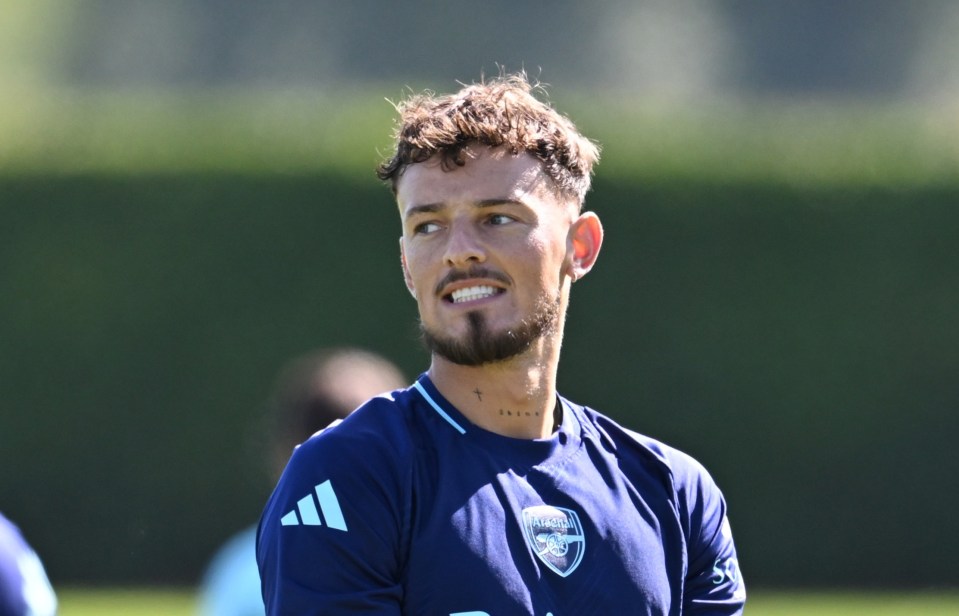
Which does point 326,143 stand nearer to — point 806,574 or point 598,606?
point 806,574

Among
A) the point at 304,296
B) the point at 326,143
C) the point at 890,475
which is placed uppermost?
the point at 326,143

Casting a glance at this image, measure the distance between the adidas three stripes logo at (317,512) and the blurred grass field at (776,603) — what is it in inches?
340

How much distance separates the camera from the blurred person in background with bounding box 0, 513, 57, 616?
145 inches

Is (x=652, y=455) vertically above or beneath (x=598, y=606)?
above

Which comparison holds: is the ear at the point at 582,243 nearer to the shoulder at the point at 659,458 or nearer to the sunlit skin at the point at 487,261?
the sunlit skin at the point at 487,261

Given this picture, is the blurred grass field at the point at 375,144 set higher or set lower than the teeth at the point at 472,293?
higher

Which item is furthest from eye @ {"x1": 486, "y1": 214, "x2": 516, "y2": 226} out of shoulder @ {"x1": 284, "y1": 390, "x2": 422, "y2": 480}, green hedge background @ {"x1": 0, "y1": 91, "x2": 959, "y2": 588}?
green hedge background @ {"x1": 0, "y1": 91, "x2": 959, "y2": 588}

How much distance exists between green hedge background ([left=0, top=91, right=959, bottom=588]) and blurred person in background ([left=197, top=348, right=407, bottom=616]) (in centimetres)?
797

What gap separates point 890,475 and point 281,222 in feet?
18.3

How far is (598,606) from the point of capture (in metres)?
3.07

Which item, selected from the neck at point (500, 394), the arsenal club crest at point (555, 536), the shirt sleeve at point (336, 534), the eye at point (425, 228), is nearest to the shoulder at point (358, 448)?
the shirt sleeve at point (336, 534)

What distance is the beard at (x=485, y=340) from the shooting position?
325 centimetres

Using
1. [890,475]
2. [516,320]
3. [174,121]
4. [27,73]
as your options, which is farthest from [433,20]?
[516,320]

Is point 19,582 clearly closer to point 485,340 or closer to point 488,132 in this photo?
point 485,340
